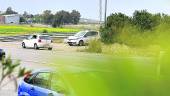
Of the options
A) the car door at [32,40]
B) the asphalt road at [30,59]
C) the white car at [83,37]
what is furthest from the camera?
the white car at [83,37]

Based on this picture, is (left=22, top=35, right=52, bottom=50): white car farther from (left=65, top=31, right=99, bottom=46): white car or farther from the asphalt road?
the asphalt road

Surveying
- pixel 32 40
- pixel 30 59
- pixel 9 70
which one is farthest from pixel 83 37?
pixel 9 70

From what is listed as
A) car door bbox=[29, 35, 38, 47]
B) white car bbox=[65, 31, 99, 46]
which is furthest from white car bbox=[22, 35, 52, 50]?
white car bbox=[65, 31, 99, 46]

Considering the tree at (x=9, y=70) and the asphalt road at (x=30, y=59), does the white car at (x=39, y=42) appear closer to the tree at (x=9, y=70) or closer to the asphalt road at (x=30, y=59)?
the asphalt road at (x=30, y=59)

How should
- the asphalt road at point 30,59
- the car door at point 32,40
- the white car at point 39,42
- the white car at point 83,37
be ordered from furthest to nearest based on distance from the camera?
the white car at point 83,37
the car door at point 32,40
the white car at point 39,42
the asphalt road at point 30,59

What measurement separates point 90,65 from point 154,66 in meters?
0.22

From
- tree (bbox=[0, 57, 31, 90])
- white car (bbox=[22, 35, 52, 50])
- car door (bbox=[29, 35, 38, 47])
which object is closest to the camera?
→ tree (bbox=[0, 57, 31, 90])

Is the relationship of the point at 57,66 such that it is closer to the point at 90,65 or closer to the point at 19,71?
the point at 90,65

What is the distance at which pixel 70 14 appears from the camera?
8.98ft

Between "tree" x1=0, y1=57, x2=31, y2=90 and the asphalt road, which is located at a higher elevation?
"tree" x1=0, y1=57, x2=31, y2=90

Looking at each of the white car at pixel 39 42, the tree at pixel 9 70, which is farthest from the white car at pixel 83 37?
the tree at pixel 9 70

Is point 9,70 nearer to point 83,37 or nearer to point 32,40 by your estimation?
point 32,40

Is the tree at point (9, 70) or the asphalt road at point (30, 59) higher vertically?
the tree at point (9, 70)

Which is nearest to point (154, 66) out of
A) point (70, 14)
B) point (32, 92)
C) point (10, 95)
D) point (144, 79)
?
point (144, 79)
